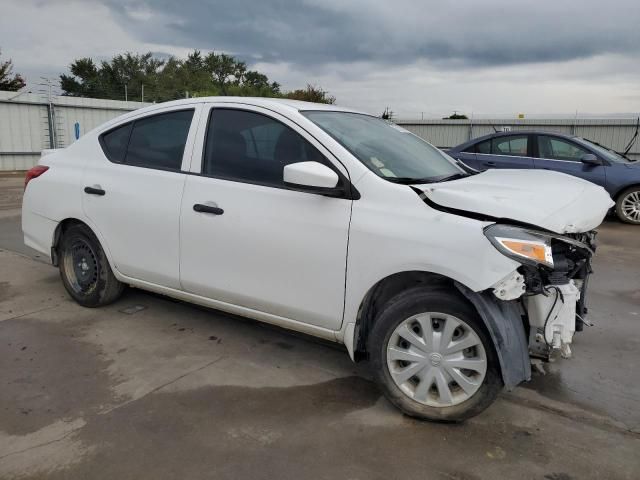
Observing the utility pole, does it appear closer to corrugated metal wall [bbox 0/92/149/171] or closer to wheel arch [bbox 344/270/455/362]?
corrugated metal wall [bbox 0/92/149/171]

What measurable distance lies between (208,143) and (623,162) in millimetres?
8268

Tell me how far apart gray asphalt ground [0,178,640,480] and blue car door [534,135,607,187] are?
538 cm

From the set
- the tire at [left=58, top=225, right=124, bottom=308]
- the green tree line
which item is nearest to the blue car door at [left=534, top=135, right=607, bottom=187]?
the tire at [left=58, top=225, right=124, bottom=308]

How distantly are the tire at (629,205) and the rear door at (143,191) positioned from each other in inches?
319

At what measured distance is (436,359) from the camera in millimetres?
2801

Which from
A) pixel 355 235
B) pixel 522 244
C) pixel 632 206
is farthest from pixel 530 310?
pixel 632 206

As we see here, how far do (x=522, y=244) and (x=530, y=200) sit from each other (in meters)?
0.37

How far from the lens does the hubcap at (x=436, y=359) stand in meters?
2.73

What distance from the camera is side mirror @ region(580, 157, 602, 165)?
9016 mm

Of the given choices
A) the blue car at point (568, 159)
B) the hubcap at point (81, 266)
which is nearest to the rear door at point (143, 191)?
A: the hubcap at point (81, 266)

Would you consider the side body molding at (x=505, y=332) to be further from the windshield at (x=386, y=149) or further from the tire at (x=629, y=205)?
the tire at (x=629, y=205)

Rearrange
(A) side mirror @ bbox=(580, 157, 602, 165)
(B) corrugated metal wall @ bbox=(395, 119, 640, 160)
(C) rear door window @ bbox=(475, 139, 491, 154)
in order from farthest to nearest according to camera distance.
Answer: (B) corrugated metal wall @ bbox=(395, 119, 640, 160) < (C) rear door window @ bbox=(475, 139, 491, 154) < (A) side mirror @ bbox=(580, 157, 602, 165)

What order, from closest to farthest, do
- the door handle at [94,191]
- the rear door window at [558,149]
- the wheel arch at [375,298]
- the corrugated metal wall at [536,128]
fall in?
Answer: 1. the wheel arch at [375,298]
2. the door handle at [94,191]
3. the rear door window at [558,149]
4. the corrugated metal wall at [536,128]

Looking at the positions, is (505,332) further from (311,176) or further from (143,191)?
(143,191)
